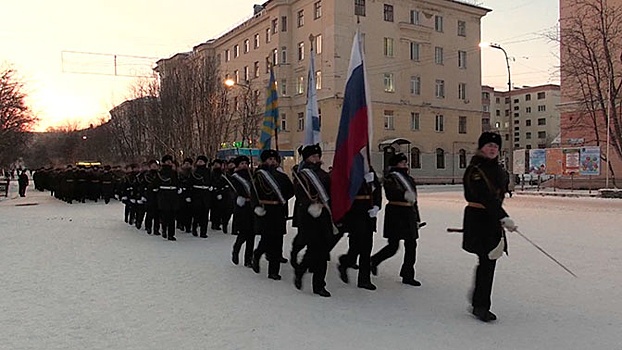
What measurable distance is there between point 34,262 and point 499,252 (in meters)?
7.89

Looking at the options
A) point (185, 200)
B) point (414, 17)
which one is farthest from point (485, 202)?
point (414, 17)

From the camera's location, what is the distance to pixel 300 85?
5012cm

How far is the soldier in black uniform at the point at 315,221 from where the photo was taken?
729 cm

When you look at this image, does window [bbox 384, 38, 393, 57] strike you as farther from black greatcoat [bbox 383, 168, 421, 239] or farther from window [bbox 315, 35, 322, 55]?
black greatcoat [bbox 383, 168, 421, 239]

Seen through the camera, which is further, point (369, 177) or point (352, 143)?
point (352, 143)

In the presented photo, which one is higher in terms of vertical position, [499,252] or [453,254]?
[499,252]

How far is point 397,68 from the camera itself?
161ft

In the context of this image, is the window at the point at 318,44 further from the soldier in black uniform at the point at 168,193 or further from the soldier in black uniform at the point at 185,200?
the soldier in black uniform at the point at 168,193

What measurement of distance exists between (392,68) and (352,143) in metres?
42.5

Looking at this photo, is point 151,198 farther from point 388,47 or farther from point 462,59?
point 462,59

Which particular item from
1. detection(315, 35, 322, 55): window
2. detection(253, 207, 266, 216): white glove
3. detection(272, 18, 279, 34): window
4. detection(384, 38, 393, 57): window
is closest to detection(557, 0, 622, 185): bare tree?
detection(384, 38, 393, 57): window

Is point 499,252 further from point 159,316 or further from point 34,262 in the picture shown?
point 34,262

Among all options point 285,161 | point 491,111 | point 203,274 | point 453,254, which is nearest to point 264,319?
point 203,274

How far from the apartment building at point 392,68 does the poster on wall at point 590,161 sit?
18589 millimetres
